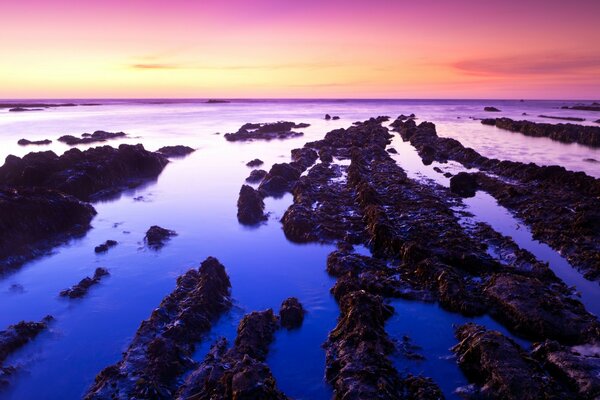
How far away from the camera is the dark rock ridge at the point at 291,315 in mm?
9298

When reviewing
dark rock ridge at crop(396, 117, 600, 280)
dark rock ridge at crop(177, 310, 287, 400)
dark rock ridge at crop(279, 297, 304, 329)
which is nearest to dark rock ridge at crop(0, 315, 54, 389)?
dark rock ridge at crop(177, 310, 287, 400)

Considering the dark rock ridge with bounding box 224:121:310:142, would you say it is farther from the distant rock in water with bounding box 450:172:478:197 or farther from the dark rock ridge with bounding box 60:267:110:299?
the dark rock ridge with bounding box 60:267:110:299

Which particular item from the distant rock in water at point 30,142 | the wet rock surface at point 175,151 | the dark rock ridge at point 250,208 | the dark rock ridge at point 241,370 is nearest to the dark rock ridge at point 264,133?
the wet rock surface at point 175,151

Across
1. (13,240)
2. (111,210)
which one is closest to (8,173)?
(111,210)

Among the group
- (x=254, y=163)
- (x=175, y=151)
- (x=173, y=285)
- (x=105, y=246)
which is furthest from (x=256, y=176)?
(x=173, y=285)

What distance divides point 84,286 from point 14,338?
2569 millimetres

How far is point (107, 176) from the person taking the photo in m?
22.5

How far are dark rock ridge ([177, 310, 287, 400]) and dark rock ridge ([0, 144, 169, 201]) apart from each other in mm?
14585

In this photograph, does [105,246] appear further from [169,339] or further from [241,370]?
[241,370]

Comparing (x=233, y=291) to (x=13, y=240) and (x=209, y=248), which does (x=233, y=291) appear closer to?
(x=209, y=248)

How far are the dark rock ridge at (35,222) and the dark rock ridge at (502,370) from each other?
12902mm

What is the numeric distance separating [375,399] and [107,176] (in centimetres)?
2055

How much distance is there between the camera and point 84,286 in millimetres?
11055

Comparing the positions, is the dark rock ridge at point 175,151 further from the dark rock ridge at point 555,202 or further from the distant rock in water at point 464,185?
the dark rock ridge at point 555,202
